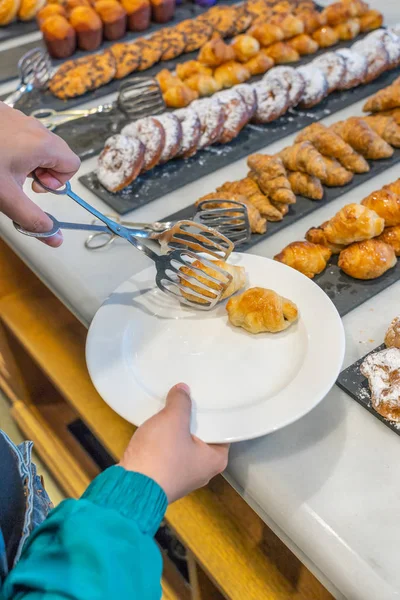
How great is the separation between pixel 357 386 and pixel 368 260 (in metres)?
A: 0.32

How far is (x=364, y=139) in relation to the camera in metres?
1.58

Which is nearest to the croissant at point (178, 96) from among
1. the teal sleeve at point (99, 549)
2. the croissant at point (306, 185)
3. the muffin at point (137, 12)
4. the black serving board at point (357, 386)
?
the croissant at point (306, 185)

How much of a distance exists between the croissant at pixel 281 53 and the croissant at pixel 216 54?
5.7 inches

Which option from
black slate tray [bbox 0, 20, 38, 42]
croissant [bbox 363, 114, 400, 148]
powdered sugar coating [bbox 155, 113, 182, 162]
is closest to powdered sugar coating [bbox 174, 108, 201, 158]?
powdered sugar coating [bbox 155, 113, 182, 162]

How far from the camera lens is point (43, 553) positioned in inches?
27.5

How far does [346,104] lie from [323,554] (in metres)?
1.47

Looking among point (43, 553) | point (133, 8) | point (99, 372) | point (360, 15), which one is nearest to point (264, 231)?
point (99, 372)

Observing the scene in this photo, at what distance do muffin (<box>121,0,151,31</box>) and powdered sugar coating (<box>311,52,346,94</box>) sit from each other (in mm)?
908

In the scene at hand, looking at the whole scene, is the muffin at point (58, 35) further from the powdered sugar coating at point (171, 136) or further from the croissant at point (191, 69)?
the powdered sugar coating at point (171, 136)

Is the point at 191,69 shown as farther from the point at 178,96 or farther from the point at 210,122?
the point at 210,122

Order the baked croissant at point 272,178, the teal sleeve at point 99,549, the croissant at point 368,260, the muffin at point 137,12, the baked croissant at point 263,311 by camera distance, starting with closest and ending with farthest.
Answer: the teal sleeve at point 99,549, the baked croissant at point 263,311, the croissant at point 368,260, the baked croissant at point 272,178, the muffin at point 137,12

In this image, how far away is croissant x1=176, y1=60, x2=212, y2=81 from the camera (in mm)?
2072

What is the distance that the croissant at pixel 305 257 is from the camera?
4.15 ft

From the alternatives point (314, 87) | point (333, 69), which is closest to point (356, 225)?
point (314, 87)
